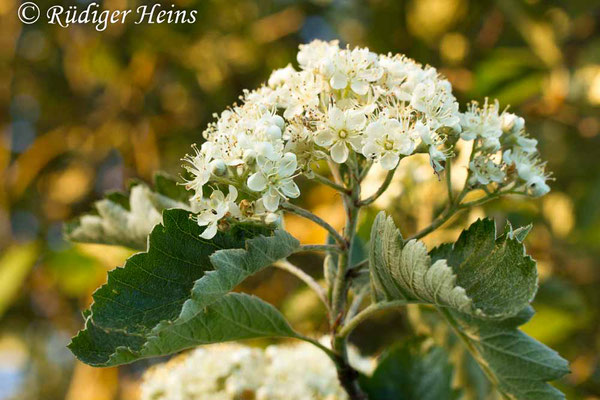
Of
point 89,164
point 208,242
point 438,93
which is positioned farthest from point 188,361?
point 89,164

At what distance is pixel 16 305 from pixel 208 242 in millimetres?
2135

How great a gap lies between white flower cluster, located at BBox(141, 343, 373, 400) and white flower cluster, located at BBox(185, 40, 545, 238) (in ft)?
1.39

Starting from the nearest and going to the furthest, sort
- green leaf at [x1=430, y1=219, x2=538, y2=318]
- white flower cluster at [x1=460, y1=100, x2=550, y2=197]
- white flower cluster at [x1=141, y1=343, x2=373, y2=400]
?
green leaf at [x1=430, y1=219, x2=538, y2=318], white flower cluster at [x1=460, y1=100, x2=550, y2=197], white flower cluster at [x1=141, y1=343, x2=373, y2=400]

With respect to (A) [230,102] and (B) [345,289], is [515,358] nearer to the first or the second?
(B) [345,289]

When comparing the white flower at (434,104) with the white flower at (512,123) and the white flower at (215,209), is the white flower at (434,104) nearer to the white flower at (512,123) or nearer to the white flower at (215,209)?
the white flower at (512,123)

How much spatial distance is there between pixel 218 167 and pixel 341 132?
142 mm

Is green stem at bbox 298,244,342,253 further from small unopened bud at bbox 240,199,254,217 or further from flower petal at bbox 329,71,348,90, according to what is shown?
flower petal at bbox 329,71,348,90

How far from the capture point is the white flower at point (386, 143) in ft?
2.35

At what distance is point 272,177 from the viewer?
0.71 m

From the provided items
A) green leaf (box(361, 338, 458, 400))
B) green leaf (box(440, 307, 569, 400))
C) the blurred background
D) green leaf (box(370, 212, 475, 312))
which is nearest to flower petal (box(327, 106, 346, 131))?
green leaf (box(370, 212, 475, 312))

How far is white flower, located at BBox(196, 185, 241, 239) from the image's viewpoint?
2.21ft

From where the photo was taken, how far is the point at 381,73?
80 cm

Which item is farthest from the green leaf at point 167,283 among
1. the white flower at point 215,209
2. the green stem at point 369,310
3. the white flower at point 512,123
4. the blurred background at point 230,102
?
the blurred background at point 230,102

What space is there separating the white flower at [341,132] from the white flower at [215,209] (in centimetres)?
12
